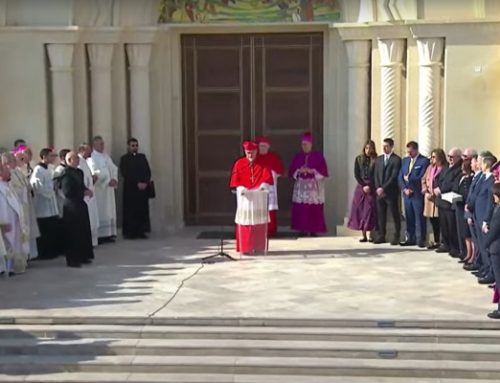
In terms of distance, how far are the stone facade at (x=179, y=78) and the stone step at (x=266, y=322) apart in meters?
5.60

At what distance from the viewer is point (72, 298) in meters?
11.1

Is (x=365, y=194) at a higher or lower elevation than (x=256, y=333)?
higher

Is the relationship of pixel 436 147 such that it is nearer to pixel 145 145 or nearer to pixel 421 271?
pixel 421 271

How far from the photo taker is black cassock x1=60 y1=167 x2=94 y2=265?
12891mm

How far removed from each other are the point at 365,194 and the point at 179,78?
3.97m

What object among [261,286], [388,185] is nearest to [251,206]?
[388,185]

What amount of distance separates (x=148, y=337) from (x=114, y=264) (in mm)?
3690

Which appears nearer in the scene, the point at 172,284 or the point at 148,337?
the point at 148,337

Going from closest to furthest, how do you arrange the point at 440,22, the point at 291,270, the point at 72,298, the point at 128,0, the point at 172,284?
1. the point at 72,298
2. the point at 172,284
3. the point at 291,270
4. the point at 440,22
5. the point at 128,0

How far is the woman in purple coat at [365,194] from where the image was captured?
1493 centimetres

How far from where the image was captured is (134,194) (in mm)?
15828

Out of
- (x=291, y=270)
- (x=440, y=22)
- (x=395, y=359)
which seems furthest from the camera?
(x=440, y=22)

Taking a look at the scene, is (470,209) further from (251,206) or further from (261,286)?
(251,206)

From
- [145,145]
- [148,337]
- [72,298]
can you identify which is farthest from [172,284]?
[145,145]
